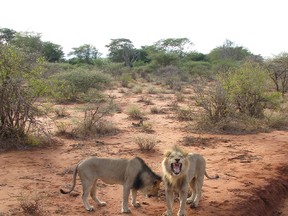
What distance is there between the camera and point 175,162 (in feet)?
16.4

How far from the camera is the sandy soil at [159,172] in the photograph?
5.84 meters

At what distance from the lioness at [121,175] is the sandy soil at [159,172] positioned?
0.34 metres

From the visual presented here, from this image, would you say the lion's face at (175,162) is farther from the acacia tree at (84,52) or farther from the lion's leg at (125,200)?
the acacia tree at (84,52)

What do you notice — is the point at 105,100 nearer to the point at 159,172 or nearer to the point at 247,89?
the point at 247,89

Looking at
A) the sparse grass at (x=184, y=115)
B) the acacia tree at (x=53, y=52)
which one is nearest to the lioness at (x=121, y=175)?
the sparse grass at (x=184, y=115)

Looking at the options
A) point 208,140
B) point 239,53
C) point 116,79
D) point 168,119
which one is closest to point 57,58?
point 116,79

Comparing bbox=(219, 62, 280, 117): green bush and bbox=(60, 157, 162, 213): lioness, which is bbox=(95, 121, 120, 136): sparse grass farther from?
bbox=(60, 157, 162, 213): lioness

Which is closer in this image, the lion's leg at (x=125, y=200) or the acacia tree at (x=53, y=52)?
the lion's leg at (x=125, y=200)

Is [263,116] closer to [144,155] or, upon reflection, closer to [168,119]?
[168,119]

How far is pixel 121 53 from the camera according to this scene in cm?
4619

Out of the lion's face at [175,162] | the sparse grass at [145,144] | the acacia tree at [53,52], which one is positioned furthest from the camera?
the acacia tree at [53,52]

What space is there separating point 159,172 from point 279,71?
719 inches

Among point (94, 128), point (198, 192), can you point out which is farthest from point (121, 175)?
point (94, 128)

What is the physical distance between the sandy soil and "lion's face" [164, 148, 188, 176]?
0.94 m
